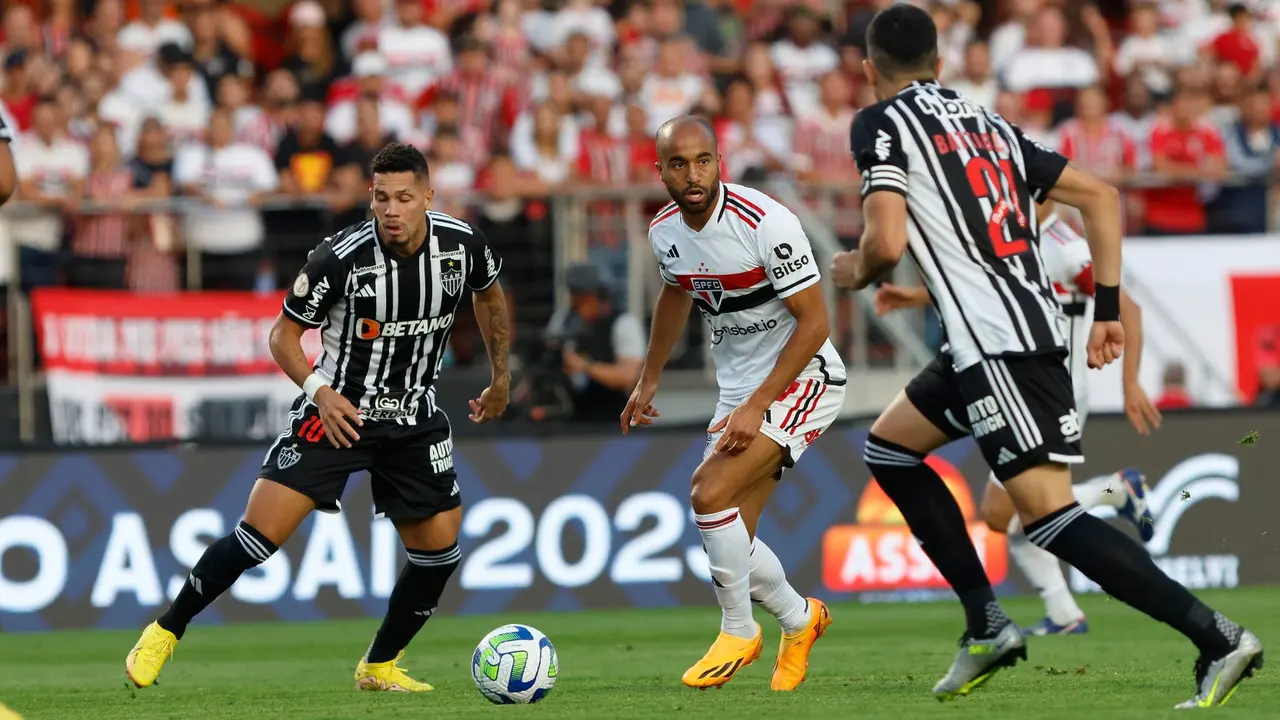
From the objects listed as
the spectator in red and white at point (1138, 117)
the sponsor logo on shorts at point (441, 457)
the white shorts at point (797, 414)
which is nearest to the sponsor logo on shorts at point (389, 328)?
the sponsor logo on shorts at point (441, 457)

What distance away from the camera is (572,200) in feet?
49.9

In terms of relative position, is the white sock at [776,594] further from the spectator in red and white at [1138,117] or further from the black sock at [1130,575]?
the spectator in red and white at [1138,117]

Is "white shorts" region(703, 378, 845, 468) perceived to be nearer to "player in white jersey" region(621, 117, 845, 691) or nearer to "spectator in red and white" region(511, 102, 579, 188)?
"player in white jersey" region(621, 117, 845, 691)

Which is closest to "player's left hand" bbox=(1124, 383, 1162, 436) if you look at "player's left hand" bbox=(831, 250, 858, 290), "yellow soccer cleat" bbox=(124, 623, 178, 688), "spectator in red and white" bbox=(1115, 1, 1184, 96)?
"player's left hand" bbox=(831, 250, 858, 290)

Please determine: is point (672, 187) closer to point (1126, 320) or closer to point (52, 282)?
point (1126, 320)

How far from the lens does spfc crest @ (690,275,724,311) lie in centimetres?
786

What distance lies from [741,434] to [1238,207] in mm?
9911

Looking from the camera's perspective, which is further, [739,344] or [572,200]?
[572,200]

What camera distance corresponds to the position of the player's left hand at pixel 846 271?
6617 millimetres

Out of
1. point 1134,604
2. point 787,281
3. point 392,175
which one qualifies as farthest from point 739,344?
point 1134,604

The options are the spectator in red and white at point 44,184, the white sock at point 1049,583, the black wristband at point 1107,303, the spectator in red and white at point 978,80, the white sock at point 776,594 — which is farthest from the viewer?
the spectator in red and white at point 978,80

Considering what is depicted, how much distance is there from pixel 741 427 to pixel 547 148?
28.6 ft

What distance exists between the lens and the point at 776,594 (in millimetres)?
8094

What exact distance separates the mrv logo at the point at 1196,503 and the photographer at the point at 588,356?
3566mm
